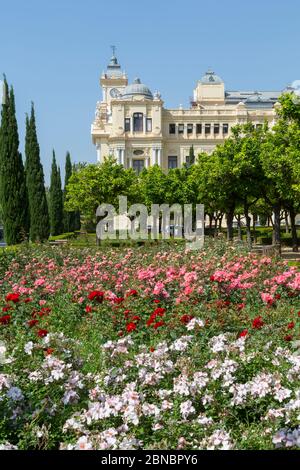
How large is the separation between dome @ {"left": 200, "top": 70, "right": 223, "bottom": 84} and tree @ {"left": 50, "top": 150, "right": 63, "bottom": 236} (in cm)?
3740

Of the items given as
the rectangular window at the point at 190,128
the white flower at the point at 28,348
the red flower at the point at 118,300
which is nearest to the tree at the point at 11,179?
the red flower at the point at 118,300

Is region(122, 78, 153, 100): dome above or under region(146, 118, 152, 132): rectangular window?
above

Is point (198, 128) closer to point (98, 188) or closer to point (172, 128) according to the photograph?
point (172, 128)

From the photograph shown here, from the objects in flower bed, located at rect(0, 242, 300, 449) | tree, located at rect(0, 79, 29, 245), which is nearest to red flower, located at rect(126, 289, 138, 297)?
flower bed, located at rect(0, 242, 300, 449)

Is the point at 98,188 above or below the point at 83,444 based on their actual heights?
above

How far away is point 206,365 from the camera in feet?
14.3

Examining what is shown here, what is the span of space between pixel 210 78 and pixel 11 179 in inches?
2270

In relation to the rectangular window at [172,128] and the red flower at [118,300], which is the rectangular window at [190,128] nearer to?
the rectangular window at [172,128]

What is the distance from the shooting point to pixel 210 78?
258ft

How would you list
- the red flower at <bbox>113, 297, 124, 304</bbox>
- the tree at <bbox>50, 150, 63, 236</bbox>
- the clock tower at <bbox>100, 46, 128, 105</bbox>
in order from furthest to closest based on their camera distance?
the clock tower at <bbox>100, 46, 128, 105</bbox>, the tree at <bbox>50, 150, 63, 236</bbox>, the red flower at <bbox>113, 297, 124, 304</bbox>

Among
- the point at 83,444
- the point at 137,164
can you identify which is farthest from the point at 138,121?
the point at 83,444

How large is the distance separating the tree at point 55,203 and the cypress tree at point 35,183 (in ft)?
36.9

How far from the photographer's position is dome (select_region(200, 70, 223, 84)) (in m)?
78.2

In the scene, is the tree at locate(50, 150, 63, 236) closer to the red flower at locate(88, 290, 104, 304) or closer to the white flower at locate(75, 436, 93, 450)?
the red flower at locate(88, 290, 104, 304)
